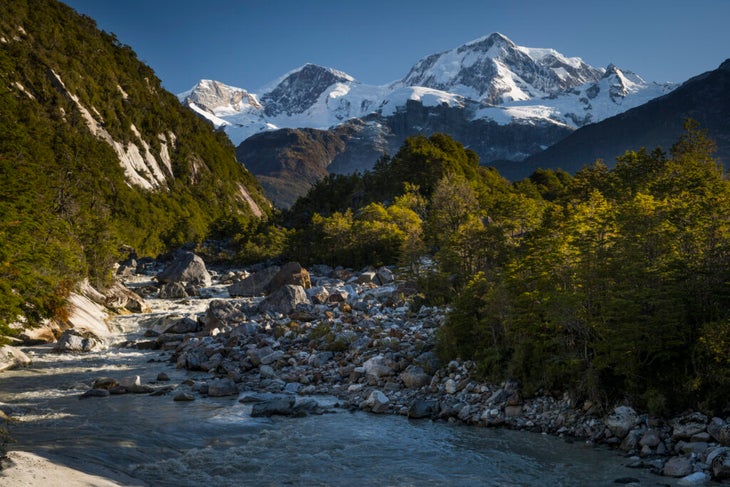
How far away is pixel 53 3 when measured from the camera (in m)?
126

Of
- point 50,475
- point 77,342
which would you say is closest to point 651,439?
point 50,475

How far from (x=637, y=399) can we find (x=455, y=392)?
5653 millimetres

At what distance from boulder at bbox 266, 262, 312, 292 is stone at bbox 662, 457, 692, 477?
32.7 m

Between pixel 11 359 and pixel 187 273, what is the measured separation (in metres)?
32.0

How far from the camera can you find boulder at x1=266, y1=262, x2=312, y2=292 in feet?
142

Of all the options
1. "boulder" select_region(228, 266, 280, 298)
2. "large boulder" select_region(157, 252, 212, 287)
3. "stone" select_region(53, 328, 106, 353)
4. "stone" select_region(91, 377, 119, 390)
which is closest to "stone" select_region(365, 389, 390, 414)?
"stone" select_region(91, 377, 119, 390)

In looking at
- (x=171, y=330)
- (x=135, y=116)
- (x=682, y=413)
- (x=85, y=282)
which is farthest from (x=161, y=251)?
(x=682, y=413)

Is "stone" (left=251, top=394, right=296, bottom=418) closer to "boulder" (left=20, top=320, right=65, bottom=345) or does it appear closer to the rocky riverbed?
the rocky riverbed

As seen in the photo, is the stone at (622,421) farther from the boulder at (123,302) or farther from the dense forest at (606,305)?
the boulder at (123,302)

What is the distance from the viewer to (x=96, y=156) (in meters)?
88.0

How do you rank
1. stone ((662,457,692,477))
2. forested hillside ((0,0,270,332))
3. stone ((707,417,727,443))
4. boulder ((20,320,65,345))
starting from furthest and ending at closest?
1. forested hillside ((0,0,270,332))
2. boulder ((20,320,65,345))
3. stone ((707,417,727,443))
4. stone ((662,457,692,477))

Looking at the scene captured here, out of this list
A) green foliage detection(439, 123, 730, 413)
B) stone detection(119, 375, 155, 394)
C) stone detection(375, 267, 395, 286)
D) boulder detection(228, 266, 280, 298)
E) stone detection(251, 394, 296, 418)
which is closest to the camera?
green foliage detection(439, 123, 730, 413)

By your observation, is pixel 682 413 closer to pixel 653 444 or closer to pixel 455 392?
pixel 653 444

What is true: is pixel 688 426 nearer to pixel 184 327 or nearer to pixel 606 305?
pixel 606 305
